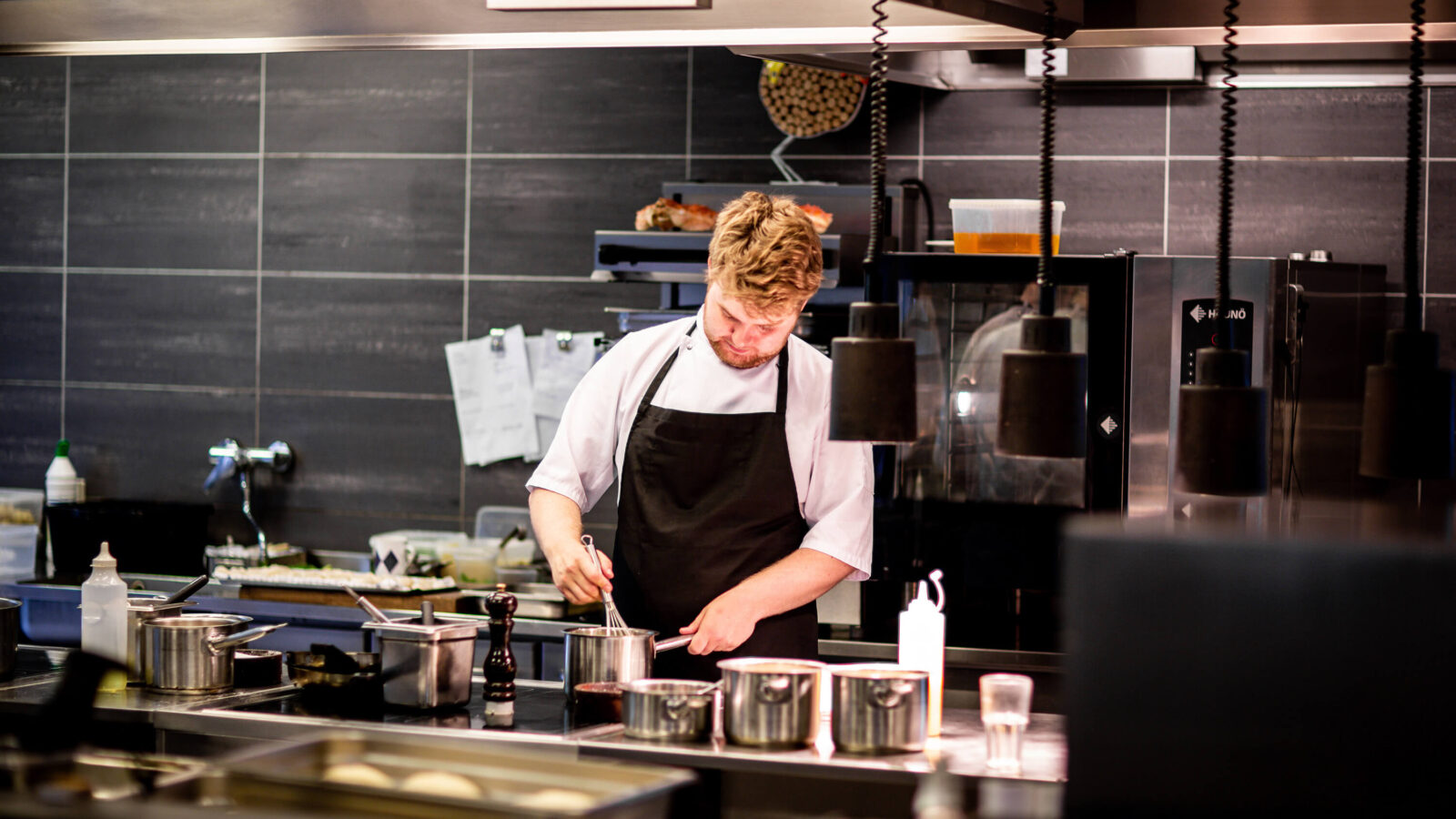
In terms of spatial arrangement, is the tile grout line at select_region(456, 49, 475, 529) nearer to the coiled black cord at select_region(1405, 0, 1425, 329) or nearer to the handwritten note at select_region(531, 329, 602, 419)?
the handwritten note at select_region(531, 329, 602, 419)

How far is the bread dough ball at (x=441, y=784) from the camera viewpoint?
5.98 feet

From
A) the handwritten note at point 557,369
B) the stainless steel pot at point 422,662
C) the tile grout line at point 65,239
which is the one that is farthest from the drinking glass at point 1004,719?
the tile grout line at point 65,239

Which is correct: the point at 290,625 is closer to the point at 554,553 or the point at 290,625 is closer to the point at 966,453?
the point at 554,553

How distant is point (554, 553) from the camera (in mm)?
3051

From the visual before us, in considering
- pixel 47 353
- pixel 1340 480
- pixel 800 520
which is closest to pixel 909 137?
pixel 1340 480

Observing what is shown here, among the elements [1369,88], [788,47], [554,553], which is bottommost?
[554,553]

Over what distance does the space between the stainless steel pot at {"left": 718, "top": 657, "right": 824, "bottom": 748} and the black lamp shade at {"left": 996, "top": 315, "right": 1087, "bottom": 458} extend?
2.11 feet

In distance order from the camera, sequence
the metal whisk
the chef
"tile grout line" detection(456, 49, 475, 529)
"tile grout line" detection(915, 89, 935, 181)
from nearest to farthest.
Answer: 1. the metal whisk
2. the chef
3. "tile grout line" detection(915, 89, 935, 181)
4. "tile grout line" detection(456, 49, 475, 529)

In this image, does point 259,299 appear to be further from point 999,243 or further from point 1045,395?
point 1045,395

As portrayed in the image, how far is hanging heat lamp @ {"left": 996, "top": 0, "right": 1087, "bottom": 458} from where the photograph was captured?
6.15ft

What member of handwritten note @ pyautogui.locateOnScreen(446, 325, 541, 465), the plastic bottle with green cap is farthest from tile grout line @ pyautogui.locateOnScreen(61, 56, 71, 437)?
handwritten note @ pyautogui.locateOnScreen(446, 325, 541, 465)

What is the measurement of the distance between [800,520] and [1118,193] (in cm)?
204

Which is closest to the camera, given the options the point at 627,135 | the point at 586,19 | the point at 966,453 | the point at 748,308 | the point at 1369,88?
the point at 586,19

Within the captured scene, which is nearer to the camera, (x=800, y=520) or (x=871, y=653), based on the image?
(x=800, y=520)
